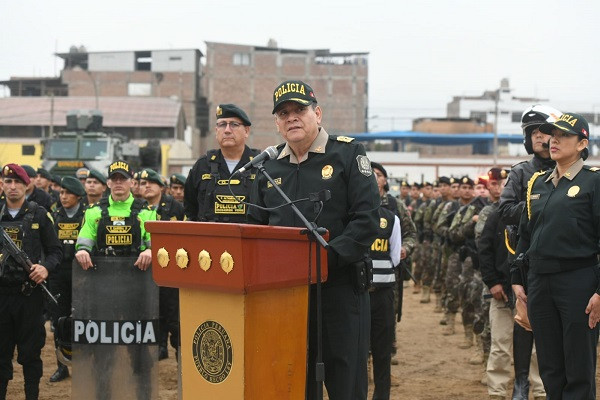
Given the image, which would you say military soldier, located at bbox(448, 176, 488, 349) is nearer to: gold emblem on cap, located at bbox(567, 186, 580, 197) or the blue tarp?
gold emblem on cap, located at bbox(567, 186, 580, 197)

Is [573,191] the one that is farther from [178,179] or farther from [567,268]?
[178,179]

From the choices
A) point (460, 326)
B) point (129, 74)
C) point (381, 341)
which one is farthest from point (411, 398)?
point (129, 74)

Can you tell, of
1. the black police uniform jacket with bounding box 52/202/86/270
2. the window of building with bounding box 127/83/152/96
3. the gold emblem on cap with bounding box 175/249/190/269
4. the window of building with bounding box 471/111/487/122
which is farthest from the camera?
the window of building with bounding box 471/111/487/122

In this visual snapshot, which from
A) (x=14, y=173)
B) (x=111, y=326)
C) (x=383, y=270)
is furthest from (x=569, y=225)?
(x=14, y=173)

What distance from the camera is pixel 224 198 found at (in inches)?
288

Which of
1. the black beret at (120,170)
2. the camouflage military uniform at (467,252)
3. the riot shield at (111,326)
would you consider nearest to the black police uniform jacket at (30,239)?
the riot shield at (111,326)

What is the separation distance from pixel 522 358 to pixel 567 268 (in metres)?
2.20

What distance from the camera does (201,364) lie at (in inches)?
166

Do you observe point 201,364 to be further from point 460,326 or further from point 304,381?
point 460,326

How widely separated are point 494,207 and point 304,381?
15.9ft

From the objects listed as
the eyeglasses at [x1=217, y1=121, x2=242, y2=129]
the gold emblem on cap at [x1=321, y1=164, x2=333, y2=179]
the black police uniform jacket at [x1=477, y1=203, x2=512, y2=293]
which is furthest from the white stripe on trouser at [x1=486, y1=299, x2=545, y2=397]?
the gold emblem on cap at [x1=321, y1=164, x2=333, y2=179]

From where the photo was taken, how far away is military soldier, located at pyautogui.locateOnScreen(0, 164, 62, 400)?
7.67m

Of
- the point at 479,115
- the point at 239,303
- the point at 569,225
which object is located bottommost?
the point at 239,303

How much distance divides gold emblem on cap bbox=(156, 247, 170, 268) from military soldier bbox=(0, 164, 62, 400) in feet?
11.5
